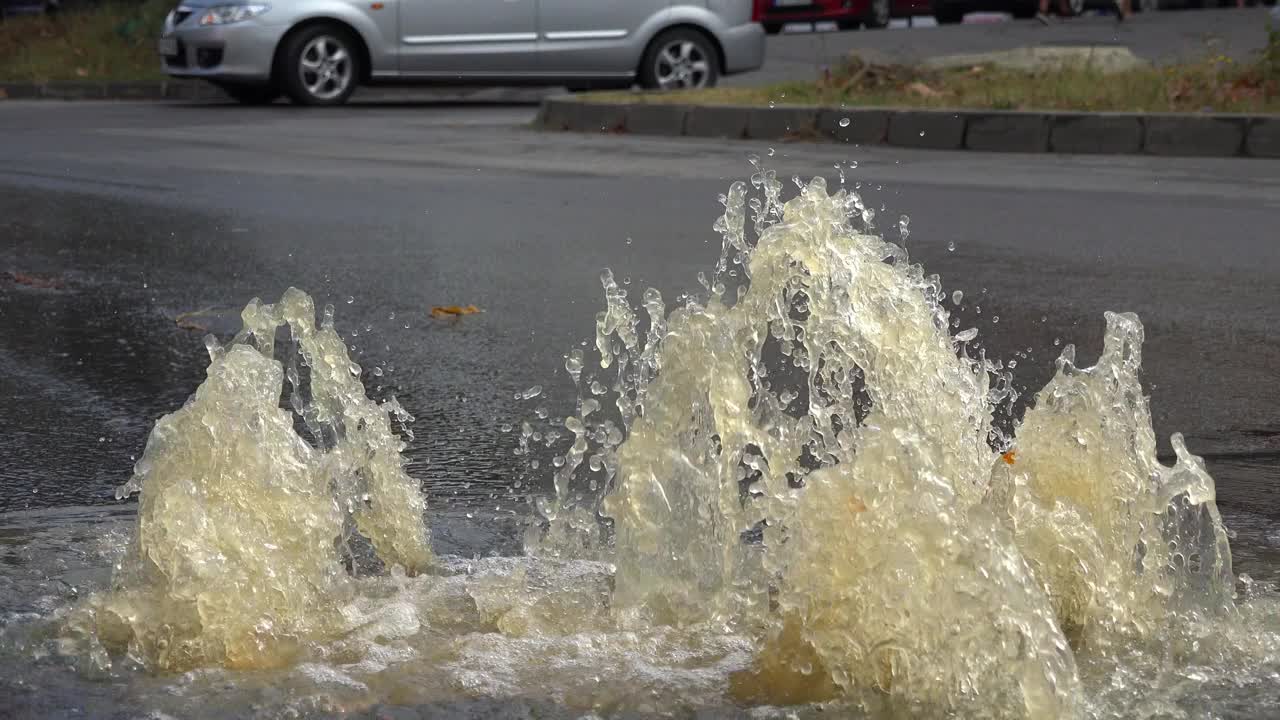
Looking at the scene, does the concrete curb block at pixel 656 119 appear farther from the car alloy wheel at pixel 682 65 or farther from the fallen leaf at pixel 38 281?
the fallen leaf at pixel 38 281

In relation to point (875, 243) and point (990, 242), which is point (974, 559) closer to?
point (875, 243)

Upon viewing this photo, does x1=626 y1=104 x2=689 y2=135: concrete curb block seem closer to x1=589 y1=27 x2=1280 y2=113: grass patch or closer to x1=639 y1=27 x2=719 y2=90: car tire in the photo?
x1=589 y1=27 x2=1280 y2=113: grass patch

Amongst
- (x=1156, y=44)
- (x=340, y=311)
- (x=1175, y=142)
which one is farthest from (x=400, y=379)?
(x=1156, y=44)

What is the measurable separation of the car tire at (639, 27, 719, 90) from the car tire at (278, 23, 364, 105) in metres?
2.70

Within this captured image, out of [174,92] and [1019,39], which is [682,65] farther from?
[174,92]

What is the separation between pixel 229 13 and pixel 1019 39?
338 inches

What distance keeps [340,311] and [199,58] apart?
10.7 m

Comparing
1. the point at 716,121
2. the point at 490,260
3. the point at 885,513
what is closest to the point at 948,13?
the point at 716,121

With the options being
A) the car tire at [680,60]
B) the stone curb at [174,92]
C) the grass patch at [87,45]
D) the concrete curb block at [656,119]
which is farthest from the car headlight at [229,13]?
the grass patch at [87,45]

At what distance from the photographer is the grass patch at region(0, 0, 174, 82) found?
20531mm

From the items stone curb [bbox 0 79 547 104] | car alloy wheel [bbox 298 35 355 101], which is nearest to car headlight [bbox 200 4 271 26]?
car alloy wheel [bbox 298 35 355 101]

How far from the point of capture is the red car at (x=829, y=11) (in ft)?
79.6

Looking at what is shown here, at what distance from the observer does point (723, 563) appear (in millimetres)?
3010

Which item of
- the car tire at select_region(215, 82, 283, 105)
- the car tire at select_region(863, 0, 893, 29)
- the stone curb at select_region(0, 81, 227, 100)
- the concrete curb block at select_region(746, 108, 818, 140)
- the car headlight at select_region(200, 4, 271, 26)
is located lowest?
the stone curb at select_region(0, 81, 227, 100)
